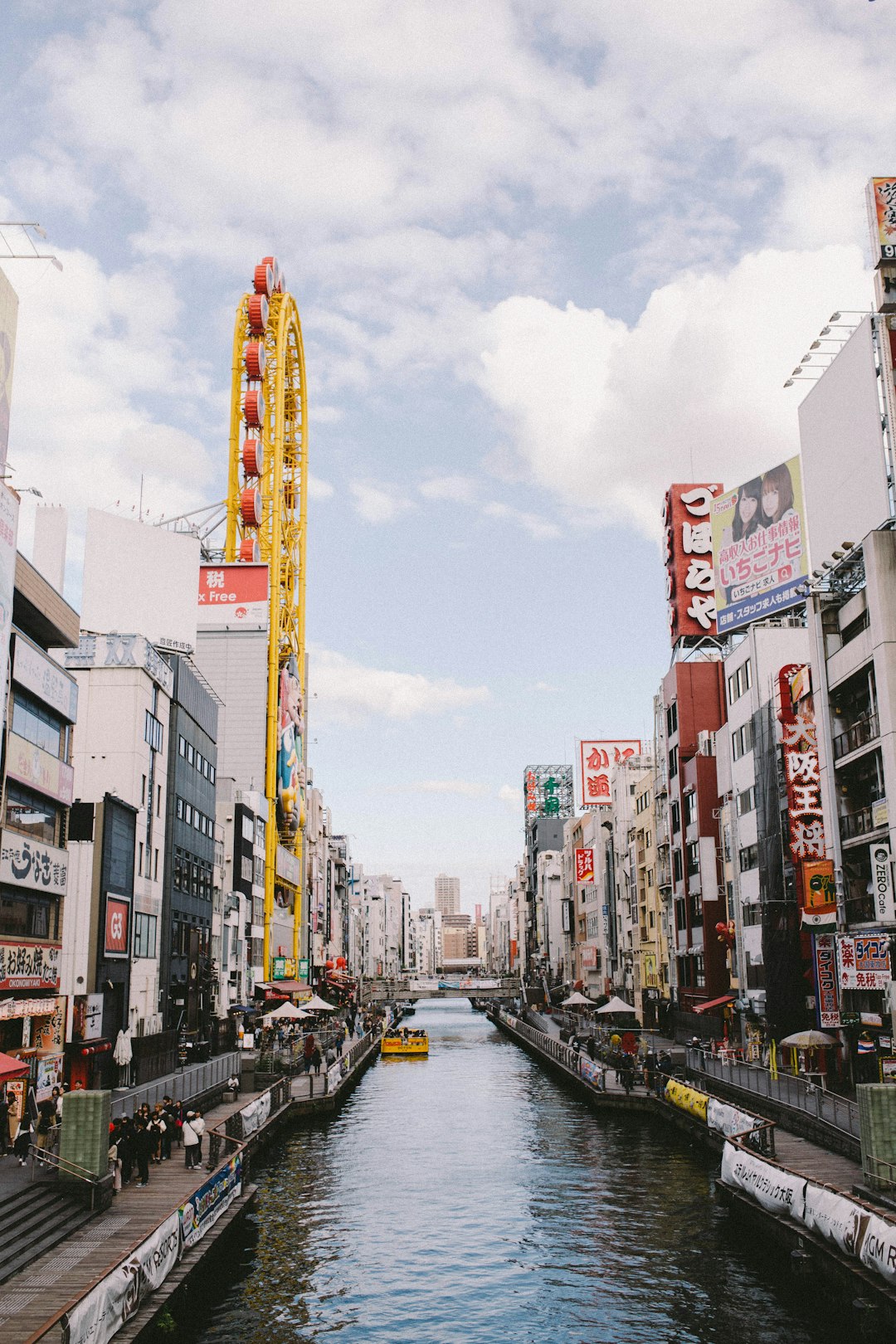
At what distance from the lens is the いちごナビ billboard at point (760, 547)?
69.5 metres

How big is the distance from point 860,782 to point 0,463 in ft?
106

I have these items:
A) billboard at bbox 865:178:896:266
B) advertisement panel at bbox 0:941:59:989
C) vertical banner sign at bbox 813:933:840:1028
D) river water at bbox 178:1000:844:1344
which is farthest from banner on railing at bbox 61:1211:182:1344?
billboard at bbox 865:178:896:266

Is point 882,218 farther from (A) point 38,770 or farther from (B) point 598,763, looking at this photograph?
(B) point 598,763

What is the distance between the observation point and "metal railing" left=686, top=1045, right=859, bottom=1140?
116 feet

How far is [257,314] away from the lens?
110 meters

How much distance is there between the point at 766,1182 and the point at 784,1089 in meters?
15.1

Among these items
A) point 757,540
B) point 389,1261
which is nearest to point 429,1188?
point 389,1261

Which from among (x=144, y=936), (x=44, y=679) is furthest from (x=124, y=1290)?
(x=144, y=936)

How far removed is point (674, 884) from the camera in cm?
8475

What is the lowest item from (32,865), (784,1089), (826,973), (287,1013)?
(784,1089)

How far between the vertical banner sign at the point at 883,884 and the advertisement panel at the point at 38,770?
92.8 ft

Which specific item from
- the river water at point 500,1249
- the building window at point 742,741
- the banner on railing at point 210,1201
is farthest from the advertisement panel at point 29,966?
the building window at point 742,741

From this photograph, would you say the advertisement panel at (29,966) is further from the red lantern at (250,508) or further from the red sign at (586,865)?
the red sign at (586,865)

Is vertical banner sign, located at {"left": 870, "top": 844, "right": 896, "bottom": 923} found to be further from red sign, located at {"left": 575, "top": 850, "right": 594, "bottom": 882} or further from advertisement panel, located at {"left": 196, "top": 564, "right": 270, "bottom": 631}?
red sign, located at {"left": 575, "top": 850, "right": 594, "bottom": 882}
